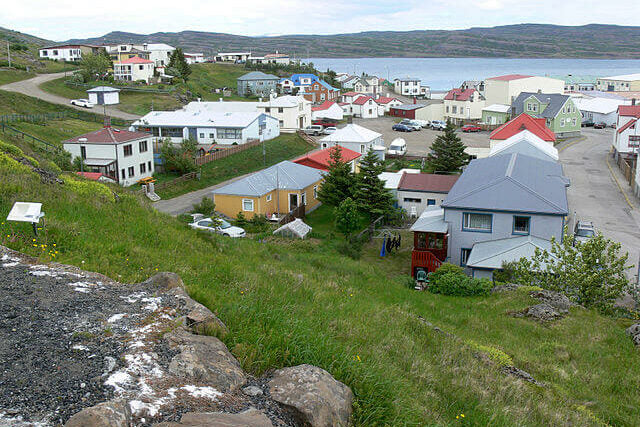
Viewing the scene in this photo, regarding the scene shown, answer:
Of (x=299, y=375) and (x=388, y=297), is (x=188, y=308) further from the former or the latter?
(x=388, y=297)

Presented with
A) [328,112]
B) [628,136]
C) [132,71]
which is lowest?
[628,136]

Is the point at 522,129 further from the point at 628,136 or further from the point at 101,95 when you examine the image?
the point at 101,95

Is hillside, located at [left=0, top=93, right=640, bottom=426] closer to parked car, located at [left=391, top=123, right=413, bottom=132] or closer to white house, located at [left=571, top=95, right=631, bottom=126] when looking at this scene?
parked car, located at [left=391, top=123, right=413, bottom=132]

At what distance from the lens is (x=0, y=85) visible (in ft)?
201

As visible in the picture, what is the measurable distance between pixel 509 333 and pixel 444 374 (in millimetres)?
5385

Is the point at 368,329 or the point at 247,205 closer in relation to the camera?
the point at 368,329

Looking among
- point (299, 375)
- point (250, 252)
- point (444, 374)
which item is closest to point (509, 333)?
point (444, 374)

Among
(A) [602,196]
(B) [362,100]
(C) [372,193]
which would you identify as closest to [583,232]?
(C) [372,193]

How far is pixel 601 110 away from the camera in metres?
72.9

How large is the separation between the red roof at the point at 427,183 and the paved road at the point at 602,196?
6.95 meters

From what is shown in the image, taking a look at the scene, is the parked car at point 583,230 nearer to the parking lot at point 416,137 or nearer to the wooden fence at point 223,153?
the parking lot at point 416,137

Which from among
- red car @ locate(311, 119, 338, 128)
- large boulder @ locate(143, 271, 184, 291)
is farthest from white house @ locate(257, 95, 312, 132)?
large boulder @ locate(143, 271, 184, 291)

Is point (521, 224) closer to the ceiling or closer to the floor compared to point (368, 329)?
closer to the floor

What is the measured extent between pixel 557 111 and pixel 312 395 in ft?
214
